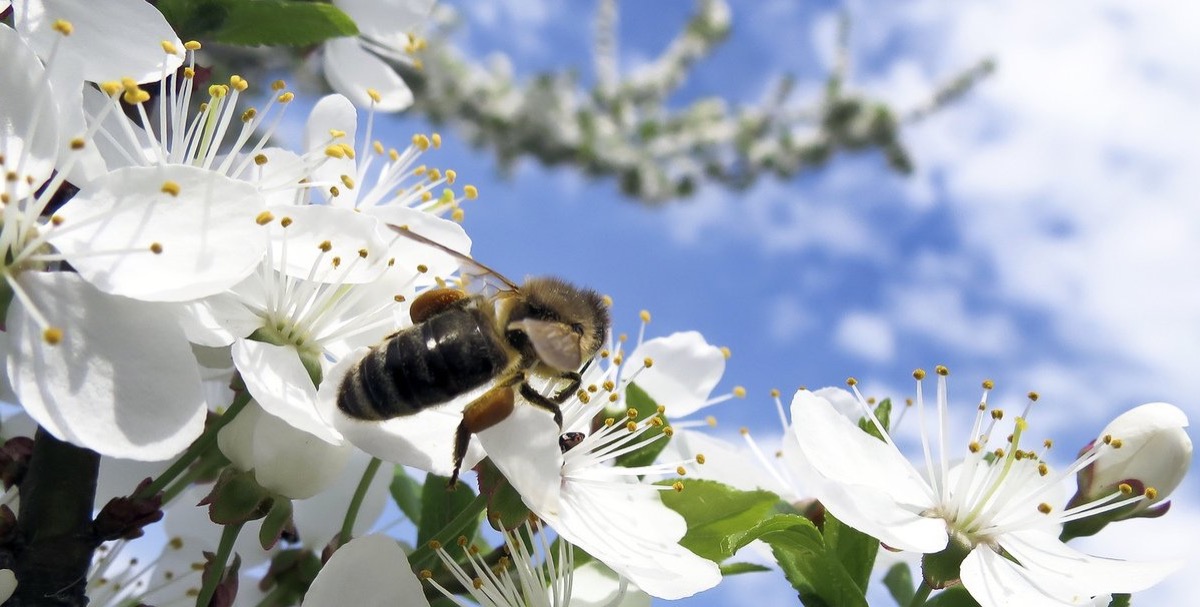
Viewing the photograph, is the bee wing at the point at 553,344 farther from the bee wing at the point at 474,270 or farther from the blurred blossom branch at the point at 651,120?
the blurred blossom branch at the point at 651,120

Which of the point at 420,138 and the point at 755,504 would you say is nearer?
the point at 755,504

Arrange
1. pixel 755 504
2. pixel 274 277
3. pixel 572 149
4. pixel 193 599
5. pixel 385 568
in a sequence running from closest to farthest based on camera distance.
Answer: pixel 385 568 → pixel 274 277 → pixel 755 504 → pixel 193 599 → pixel 572 149

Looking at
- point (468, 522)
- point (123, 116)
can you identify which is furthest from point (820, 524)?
point (123, 116)

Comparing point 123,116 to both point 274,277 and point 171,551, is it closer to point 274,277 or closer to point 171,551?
point 274,277

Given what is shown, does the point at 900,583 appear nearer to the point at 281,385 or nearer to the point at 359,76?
the point at 281,385

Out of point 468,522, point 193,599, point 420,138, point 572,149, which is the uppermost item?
point 572,149

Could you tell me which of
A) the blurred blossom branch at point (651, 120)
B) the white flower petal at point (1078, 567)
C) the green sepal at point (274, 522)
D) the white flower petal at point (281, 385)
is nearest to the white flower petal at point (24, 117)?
the white flower petal at point (281, 385)
